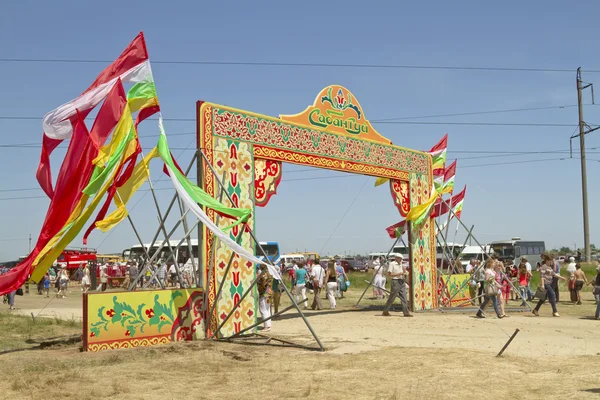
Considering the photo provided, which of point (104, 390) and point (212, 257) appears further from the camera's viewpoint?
point (212, 257)

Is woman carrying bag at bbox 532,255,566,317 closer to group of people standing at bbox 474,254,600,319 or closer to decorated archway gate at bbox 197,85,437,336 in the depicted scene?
group of people standing at bbox 474,254,600,319

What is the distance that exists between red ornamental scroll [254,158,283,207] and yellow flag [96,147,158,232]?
114 inches

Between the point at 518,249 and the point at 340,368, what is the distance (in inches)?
1692

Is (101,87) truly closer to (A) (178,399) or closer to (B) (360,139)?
(A) (178,399)

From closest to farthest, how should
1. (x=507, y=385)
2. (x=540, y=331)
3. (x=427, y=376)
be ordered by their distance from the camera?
(x=507, y=385), (x=427, y=376), (x=540, y=331)

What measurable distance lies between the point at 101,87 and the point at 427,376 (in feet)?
25.4

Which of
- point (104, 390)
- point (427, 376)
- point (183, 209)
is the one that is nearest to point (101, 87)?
point (183, 209)

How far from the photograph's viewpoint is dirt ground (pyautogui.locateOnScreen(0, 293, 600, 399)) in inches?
298

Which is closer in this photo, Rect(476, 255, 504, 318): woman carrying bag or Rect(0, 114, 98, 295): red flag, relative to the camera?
Rect(0, 114, 98, 295): red flag

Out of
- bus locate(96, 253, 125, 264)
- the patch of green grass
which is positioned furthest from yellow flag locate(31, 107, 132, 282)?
bus locate(96, 253, 125, 264)

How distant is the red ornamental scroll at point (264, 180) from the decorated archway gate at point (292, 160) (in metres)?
0.02

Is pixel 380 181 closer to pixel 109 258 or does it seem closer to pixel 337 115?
pixel 337 115

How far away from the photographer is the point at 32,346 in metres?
12.0

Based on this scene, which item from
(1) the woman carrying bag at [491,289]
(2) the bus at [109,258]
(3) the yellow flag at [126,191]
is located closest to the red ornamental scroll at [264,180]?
(3) the yellow flag at [126,191]
